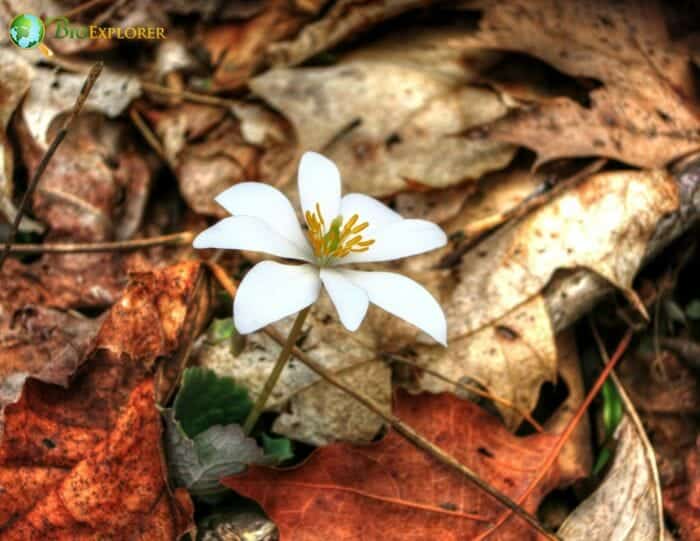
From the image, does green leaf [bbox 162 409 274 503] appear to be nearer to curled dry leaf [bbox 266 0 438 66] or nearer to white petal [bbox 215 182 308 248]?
white petal [bbox 215 182 308 248]

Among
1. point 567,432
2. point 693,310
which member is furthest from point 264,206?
point 693,310

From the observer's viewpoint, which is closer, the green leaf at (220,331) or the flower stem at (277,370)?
the flower stem at (277,370)

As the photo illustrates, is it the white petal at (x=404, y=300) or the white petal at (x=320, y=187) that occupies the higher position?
the white petal at (x=320, y=187)

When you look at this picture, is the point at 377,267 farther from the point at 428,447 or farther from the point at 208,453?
the point at 208,453

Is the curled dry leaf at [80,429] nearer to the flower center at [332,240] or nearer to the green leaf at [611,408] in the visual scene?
the flower center at [332,240]

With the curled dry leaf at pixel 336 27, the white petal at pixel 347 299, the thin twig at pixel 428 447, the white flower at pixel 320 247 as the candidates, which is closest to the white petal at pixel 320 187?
the white flower at pixel 320 247

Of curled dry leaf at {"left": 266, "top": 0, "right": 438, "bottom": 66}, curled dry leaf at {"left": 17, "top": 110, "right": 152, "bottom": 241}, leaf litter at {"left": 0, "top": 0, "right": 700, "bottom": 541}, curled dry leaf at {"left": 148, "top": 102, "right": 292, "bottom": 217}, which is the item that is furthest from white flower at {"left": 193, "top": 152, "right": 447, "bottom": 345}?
curled dry leaf at {"left": 266, "top": 0, "right": 438, "bottom": 66}

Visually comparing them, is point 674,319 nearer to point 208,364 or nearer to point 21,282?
point 208,364
